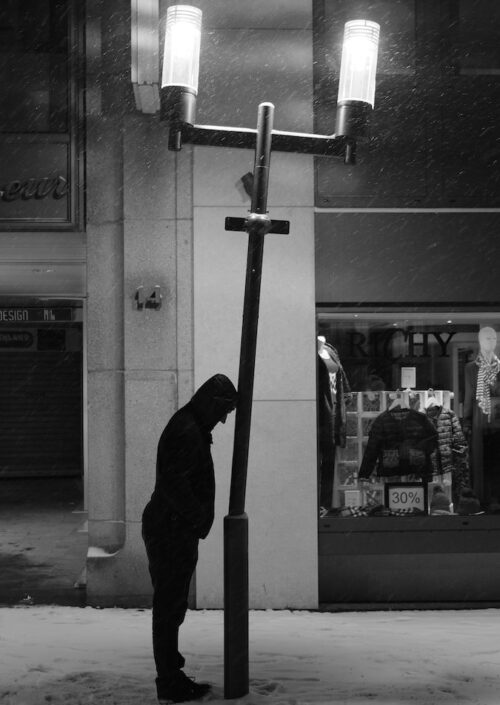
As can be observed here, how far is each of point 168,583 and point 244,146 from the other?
2.75m

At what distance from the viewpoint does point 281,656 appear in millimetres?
6242

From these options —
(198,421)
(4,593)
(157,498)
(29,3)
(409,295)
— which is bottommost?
(4,593)

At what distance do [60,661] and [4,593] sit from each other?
103 inches

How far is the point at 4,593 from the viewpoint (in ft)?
27.5

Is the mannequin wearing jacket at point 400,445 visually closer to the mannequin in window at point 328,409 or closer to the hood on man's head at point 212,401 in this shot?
the mannequin in window at point 328,409

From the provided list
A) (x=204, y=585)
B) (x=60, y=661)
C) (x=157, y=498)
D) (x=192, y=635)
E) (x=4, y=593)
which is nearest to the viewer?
(x=157, y=498)

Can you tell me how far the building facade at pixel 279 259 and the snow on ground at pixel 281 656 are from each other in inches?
19.2

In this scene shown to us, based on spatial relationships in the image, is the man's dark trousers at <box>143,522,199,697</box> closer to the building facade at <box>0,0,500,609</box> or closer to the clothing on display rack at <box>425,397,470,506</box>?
the building facade at <box>0,0,500,609</box>

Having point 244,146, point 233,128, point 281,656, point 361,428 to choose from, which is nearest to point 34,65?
point 233,128

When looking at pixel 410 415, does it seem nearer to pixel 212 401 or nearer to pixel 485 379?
pixel 485 379

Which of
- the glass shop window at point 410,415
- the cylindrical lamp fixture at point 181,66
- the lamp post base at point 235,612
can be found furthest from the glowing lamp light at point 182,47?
the glass shop window at point 410,415

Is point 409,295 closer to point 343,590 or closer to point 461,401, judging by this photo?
point 461,401

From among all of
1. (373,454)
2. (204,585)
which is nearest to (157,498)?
(204,585)

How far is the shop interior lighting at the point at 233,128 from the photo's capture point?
5477 millimetres
